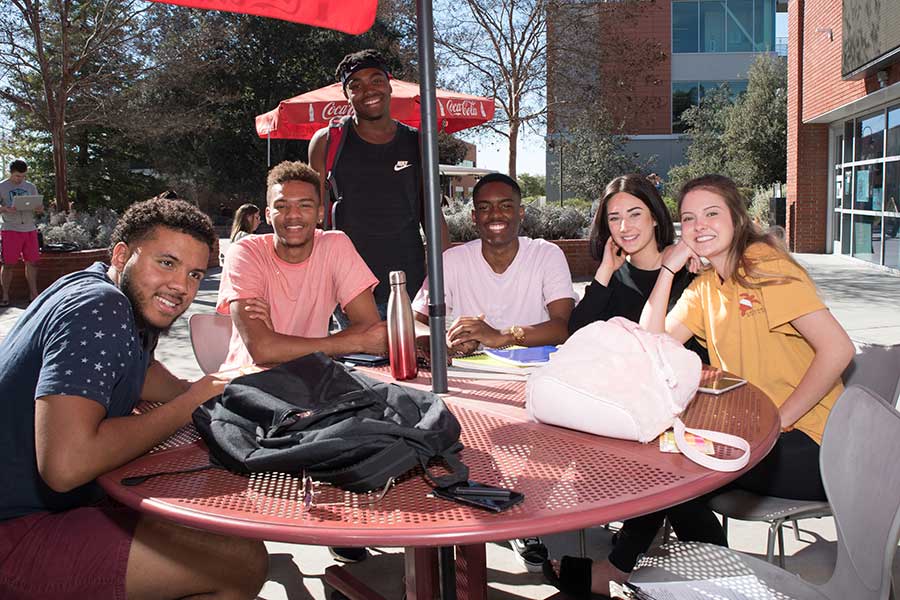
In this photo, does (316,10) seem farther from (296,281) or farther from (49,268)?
(49,268)

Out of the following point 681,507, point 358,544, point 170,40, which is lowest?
point 681,507

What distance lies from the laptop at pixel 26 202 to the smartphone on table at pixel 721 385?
979cm

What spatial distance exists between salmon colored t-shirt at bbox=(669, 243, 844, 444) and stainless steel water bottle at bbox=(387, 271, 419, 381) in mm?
1043

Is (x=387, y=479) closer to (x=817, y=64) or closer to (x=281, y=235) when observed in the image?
(x=281, y=235)

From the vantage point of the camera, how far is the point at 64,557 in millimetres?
1737

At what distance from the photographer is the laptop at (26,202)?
9750 mm

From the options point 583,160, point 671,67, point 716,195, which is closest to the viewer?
point 716,195

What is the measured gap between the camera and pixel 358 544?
4.20ft

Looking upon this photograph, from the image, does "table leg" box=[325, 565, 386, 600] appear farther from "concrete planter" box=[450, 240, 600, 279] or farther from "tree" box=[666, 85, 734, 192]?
"tree" box=[666, 85, 734, 192]

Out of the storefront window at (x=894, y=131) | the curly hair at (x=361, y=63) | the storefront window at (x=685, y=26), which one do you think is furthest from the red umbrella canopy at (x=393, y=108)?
the storefront window at (x=685, y=26)

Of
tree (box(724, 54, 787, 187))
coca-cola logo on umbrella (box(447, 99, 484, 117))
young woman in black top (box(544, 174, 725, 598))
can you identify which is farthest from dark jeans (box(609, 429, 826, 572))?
tree (box(724, 54, 787, 187))

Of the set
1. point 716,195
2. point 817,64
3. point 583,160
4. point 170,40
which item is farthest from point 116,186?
point 716,195

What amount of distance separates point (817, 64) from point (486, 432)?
1524 centimetres

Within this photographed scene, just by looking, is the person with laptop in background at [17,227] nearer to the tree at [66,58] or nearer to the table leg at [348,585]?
the tree at [66,58]
